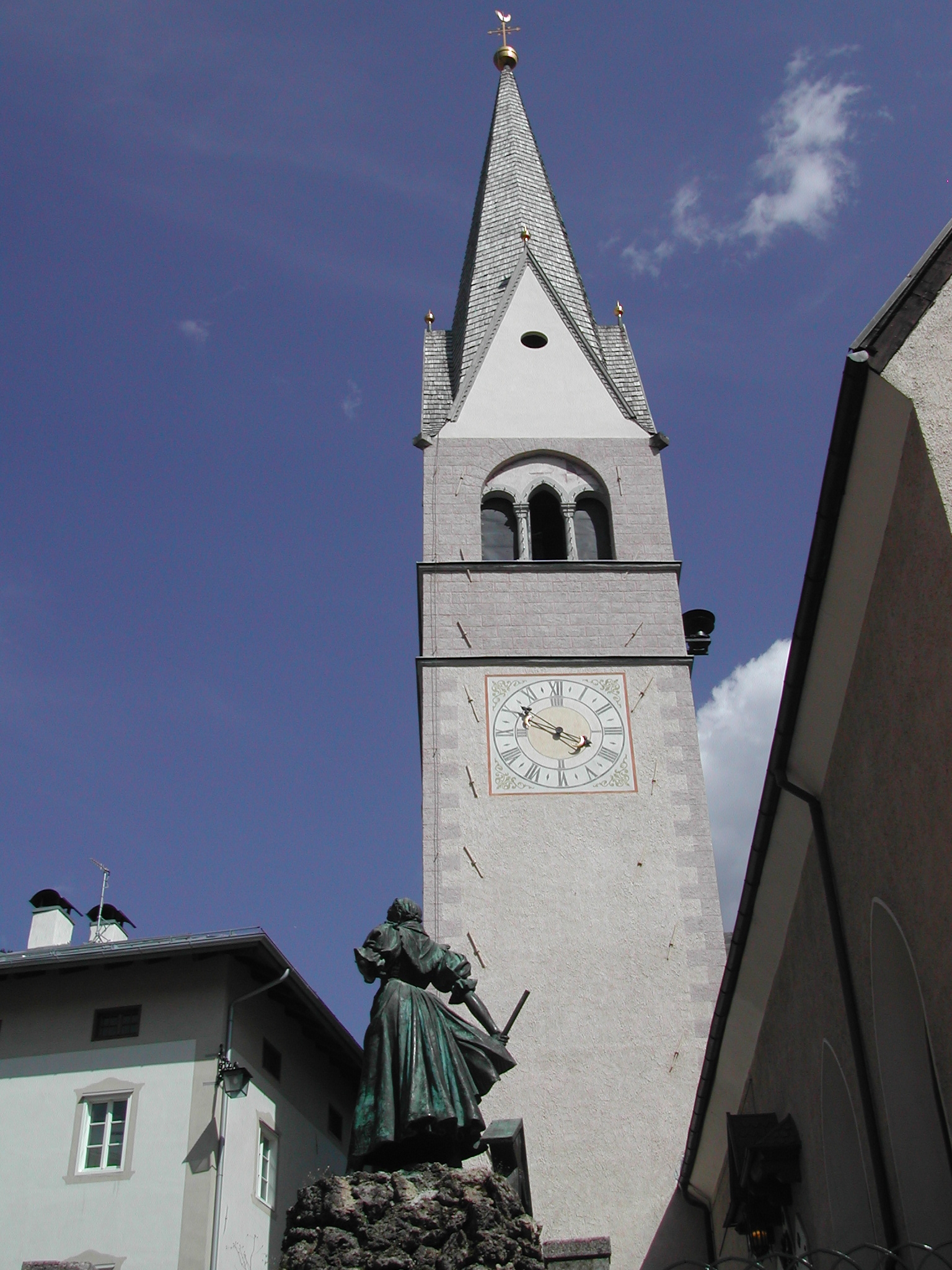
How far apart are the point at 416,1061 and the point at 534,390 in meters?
17.6

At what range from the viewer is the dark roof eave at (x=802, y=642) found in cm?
798

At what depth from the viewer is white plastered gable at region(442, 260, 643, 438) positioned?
23.2 meters

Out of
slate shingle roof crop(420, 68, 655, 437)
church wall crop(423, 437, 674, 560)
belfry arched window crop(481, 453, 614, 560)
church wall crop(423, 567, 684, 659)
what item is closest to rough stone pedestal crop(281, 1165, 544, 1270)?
church wall crop(423, 567, 684, 659)

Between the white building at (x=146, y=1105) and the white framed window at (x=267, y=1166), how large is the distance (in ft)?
0.09

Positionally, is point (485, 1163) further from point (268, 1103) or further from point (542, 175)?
point (542, 175)

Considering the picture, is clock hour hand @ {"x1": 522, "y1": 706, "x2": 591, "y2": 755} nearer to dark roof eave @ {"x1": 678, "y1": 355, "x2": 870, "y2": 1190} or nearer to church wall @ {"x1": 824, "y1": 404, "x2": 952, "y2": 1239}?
dark roof eave @ {"x1": 678, "y1": 355, "x2": 870, "y2": 1190}

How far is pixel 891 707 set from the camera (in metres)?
8.23

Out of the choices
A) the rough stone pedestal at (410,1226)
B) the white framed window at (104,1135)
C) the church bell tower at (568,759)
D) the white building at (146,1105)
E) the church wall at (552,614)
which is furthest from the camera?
the church wall at (552,614)

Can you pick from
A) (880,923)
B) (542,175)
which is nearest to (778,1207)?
(880,923)

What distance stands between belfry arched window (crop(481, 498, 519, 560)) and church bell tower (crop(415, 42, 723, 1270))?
4 cm

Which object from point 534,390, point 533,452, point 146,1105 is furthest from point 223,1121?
point 534,390

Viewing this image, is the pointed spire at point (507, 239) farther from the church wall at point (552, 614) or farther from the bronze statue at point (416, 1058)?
the bronze statue at point (416, 1058)

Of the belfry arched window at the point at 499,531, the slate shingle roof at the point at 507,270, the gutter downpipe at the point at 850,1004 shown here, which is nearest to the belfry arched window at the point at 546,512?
the belfry arched window at the point at 499,531

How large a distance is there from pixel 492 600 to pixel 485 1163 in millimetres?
8372
